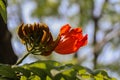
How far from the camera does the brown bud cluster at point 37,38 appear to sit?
4.59 feet

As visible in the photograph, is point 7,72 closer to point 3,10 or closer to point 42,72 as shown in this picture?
point 42,72

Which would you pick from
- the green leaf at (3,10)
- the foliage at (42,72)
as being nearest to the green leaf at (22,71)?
the foliage at (42,72)

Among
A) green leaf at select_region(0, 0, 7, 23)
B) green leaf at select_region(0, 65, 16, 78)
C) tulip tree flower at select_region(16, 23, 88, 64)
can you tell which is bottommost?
green leaf at select_region(0, 65, 16, 78)

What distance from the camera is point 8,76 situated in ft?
3.76

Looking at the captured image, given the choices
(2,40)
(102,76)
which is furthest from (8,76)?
(2,40)

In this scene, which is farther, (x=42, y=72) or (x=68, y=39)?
(x=68, y=39)

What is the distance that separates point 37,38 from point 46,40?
1.6 inches

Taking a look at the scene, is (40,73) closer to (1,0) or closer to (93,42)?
(1,0)

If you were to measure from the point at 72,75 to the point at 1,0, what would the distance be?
1.22ft

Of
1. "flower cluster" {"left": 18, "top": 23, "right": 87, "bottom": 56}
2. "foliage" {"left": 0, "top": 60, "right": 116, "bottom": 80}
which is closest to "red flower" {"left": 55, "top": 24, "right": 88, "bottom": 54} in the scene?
"flower cluster" {"left": 18, "top": 23, "right": 87, "bottom": 56}

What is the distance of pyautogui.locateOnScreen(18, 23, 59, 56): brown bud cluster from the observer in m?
1.40

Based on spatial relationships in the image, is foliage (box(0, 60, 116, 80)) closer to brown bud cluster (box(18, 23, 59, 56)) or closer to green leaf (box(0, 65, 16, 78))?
green leaf (box(0, 65, 16, 78))

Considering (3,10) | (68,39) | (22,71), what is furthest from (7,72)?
(68,39)

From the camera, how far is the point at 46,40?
1.39m
